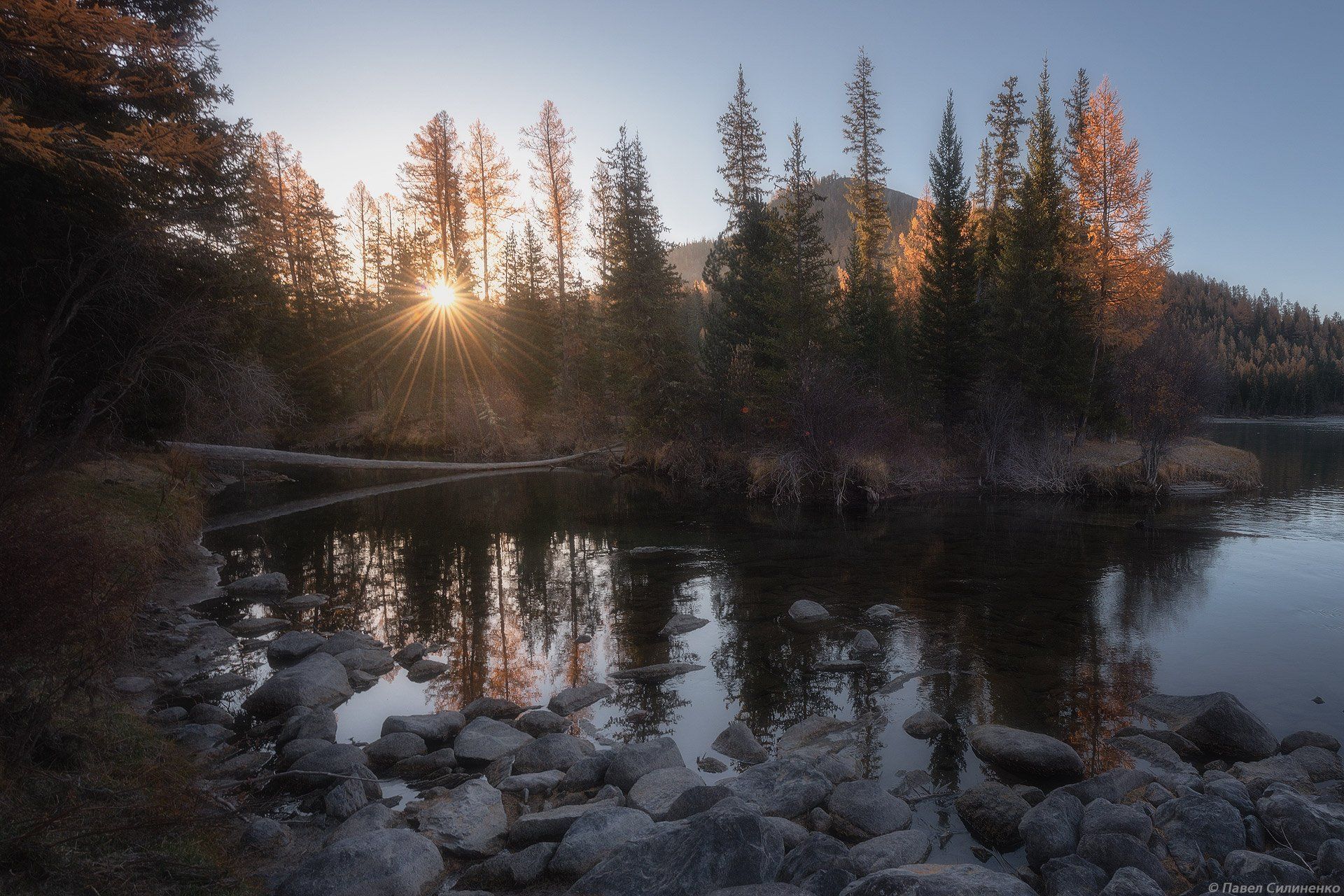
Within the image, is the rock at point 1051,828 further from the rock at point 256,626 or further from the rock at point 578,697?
the rock at point 256,626

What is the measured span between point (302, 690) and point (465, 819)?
11.5ft

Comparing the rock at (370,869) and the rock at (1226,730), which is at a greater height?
the rock at (370,869)

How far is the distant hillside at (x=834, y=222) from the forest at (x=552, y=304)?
76284 mm

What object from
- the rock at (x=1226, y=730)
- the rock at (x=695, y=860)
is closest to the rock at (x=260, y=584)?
the rock at (x=695, y=860)

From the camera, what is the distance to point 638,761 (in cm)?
593

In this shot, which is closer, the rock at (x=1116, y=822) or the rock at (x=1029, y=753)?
the rock at (x=1116, y=822)

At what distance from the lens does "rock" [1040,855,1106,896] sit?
4.09 m

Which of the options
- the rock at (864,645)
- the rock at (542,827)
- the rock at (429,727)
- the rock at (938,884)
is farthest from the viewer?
the rock at (864,645)

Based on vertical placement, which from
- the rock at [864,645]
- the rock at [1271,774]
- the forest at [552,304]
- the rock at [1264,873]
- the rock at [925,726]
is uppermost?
the forest at [552,304]

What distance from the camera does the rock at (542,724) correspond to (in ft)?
23.2

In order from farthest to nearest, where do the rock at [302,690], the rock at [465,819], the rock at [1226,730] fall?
the rock at [302,690] < the rock at [1226,730] < the rock at [465,819]

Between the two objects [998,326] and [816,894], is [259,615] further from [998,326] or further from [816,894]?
[998,326]

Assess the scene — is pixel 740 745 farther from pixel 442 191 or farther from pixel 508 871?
pixel 442 191

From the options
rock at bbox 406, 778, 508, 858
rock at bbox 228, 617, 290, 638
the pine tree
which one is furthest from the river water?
the pine tree
